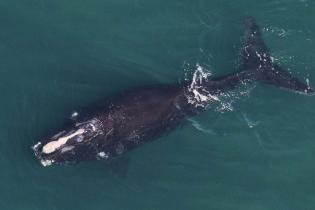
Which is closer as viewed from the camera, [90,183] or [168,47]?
[90,183]

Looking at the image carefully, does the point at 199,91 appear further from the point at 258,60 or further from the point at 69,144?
the point at 69,144

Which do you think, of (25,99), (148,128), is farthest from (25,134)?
(148,128)

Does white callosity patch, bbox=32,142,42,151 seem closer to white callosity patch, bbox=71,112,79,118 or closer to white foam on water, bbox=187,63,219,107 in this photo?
white callosity patch, bbox=71,112,79,118

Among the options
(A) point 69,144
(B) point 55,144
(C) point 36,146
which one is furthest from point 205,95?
(C) point 36,146

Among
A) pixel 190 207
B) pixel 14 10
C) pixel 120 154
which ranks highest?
pixel 14 10

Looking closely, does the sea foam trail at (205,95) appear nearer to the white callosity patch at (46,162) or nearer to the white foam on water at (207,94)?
the white foam on water at (207,94)

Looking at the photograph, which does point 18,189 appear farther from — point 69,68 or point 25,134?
point 69,68
